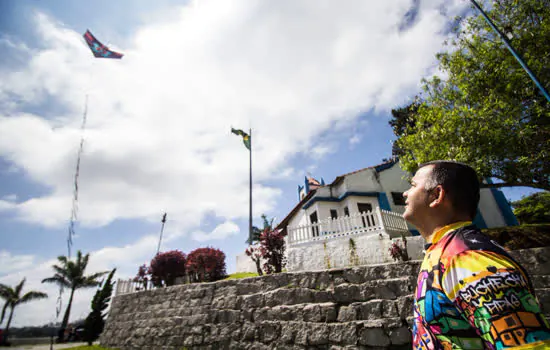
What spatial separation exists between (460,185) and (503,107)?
9.41 m

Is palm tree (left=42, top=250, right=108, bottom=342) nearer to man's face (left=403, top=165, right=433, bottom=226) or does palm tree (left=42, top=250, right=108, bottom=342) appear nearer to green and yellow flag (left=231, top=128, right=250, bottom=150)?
green and yellow flag (left=231, top=128, right=250, bottom=150)

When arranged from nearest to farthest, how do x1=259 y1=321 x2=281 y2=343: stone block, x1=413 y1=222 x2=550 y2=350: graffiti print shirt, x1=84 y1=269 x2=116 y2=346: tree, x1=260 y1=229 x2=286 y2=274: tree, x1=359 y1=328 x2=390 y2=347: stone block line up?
x1=413 y1=222 x2=550 y2=350: graffiti print shirt
x1=359 y1=328 x2=390 y2=347: stone block
x1=259 y1=321 x2=281 y2=343: stone block
x1=260 y1=229 x2=286 y2=274: tree
x1=84 y1=269 x2=116 y2=346: tree

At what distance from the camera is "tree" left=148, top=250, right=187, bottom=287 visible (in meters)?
13.8

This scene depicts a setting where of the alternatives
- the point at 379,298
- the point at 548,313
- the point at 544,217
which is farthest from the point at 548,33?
the point at 544,217

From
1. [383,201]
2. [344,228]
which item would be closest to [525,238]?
[344,228]

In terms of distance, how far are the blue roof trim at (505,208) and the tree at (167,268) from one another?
20194 millimetres

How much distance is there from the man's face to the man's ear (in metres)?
0.03

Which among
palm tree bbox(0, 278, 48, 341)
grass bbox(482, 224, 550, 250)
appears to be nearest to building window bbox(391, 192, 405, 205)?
grass bbox(482, 224, 550, 250)

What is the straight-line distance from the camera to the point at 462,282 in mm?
1099

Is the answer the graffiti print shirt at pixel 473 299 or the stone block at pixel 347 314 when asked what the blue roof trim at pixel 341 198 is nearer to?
the stone block at pixel 347 314

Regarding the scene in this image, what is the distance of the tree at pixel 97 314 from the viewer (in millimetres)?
12656

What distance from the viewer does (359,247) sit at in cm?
919

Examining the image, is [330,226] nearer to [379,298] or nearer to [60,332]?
[379,298]

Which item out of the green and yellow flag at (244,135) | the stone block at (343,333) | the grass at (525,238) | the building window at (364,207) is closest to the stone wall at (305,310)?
the stone block at (343,333)
